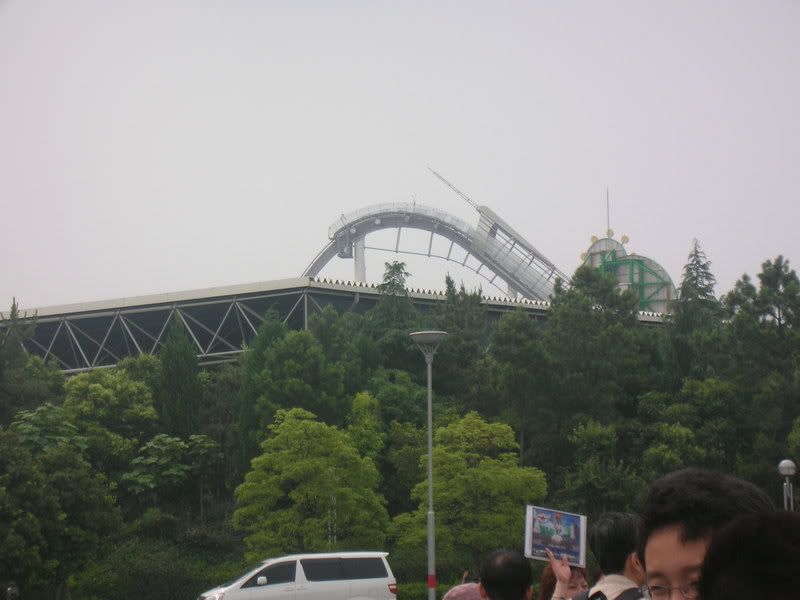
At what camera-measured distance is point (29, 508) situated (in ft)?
104

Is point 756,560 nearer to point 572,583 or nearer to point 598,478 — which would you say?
point 572,583

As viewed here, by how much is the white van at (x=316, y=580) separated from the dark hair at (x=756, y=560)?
23192 mm

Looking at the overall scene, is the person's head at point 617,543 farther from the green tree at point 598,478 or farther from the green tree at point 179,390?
the green tree at point 179,390

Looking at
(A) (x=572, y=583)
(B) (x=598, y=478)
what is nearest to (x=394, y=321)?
(B) (x=598, y=478)

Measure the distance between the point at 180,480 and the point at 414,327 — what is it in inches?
506

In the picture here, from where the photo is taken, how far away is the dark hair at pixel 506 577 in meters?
5.58

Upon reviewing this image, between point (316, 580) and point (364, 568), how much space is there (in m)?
1.27

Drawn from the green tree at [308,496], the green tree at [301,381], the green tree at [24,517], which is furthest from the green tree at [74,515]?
the green tree at [301,381]

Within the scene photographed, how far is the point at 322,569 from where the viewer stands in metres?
25.6

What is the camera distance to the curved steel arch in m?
60.7

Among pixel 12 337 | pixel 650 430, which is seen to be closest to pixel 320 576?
pixel 650 430

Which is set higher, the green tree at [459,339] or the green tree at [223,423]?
the green tree at [459,339]

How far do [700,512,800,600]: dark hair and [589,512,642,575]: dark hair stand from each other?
317 cm

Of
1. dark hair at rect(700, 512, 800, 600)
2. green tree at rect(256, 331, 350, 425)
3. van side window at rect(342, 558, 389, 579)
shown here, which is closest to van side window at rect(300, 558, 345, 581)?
van side window at rect(342, 558, 389, 579)
